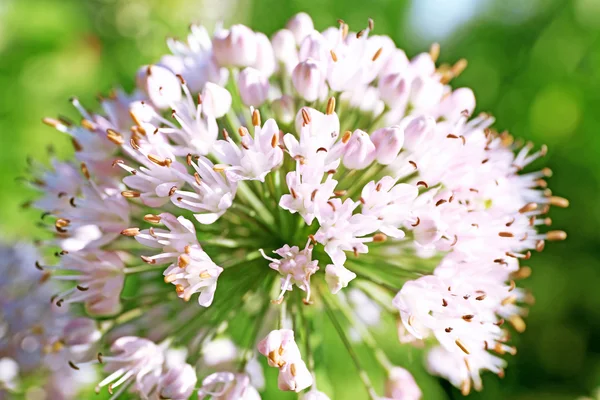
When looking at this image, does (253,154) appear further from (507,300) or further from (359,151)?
(507,300)

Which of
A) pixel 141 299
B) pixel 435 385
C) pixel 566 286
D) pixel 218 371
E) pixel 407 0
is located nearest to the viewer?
pixel 218 371

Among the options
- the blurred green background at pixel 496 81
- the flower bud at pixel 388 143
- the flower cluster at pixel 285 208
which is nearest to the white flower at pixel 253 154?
the flower cluster at pixel 285 208

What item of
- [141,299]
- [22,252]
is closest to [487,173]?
[141,299]

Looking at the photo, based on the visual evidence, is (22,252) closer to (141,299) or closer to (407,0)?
(141,299)

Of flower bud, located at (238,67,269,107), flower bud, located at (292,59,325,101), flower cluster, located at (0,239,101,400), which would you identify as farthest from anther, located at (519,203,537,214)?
flower cluster, located at (0,239,101,400)

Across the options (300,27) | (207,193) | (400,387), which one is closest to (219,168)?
(207,193)

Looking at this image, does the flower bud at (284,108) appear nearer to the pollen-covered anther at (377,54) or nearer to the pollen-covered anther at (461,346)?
the pollen-covered anther at (377,54)
